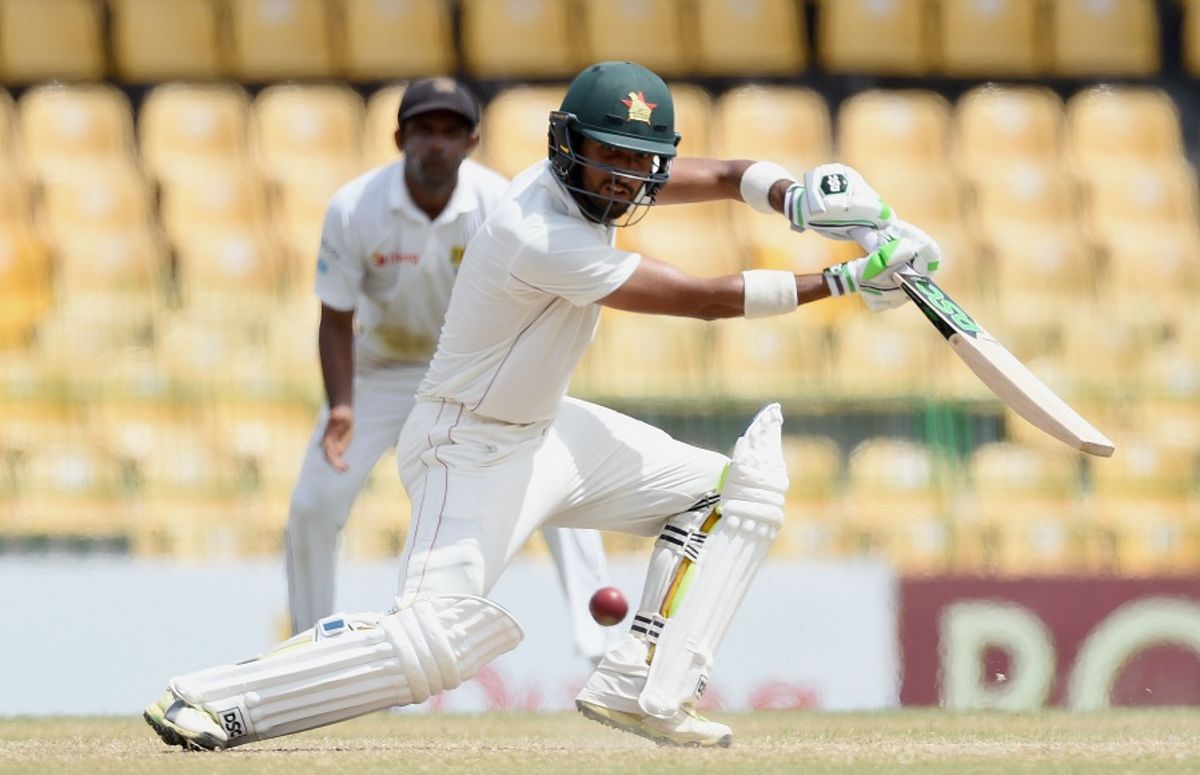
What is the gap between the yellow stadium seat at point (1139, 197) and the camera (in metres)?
10.5

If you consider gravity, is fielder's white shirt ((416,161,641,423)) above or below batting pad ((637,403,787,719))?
above

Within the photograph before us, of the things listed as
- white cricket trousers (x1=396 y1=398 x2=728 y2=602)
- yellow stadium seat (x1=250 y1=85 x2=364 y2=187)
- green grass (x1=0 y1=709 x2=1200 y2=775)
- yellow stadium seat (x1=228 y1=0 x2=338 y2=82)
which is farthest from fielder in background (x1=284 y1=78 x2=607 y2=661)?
yellow stadium seat (x1=228 y1=0 x2=338 y2=82)

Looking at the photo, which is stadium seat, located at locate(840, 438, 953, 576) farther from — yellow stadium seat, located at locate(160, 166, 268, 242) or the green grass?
yellow stadium seat, located at locate(160, 166, 268, 242)

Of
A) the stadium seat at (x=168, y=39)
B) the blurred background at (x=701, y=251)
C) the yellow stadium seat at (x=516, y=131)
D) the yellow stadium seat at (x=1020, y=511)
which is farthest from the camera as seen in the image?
the stadium seat at (x=168, y=39)

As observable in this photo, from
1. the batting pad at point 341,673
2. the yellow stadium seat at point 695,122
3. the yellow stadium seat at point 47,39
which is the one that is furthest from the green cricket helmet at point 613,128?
the yellow stadium seat at point 47,39

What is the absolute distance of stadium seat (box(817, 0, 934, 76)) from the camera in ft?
36.9

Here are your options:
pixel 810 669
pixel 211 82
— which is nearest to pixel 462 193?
pixel 810 669

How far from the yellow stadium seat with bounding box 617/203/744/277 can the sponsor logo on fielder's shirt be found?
375 cm

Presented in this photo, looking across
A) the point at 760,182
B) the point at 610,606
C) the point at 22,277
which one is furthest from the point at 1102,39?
the point at 610,606

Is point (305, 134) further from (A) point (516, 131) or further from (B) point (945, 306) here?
(B) point (945, 306)

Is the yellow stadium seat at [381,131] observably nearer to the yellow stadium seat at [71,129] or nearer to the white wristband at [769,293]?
the yellow stadium seat at [71,129]

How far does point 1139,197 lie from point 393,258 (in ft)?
18.8

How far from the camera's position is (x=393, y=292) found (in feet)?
20.0

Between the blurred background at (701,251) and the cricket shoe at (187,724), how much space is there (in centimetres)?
300
